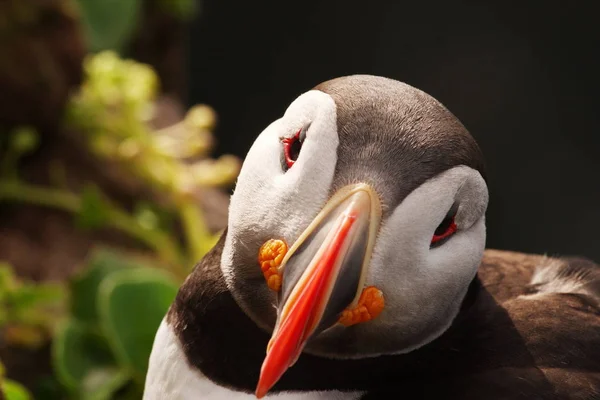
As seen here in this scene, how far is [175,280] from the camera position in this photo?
271 centimetres

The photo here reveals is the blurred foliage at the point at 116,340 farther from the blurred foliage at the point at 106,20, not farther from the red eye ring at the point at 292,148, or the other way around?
the blurred foliage at the point at 106,20


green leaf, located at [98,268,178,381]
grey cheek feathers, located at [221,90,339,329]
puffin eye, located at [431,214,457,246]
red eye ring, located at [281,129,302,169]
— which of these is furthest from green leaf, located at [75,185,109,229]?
puffin eye, located at [431,214,457,246]

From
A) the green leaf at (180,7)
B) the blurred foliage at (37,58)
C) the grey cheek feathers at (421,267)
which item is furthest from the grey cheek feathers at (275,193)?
the green leaf at (180,7)

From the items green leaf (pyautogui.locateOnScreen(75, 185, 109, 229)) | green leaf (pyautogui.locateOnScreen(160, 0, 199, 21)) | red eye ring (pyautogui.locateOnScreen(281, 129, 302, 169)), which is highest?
red eye ring (pyautogui.locateOnScreen(281, 129, 302, 169))

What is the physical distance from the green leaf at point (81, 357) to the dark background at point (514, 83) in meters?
2.01

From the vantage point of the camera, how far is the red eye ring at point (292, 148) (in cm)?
122

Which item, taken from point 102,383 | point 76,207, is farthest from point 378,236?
point 76,207

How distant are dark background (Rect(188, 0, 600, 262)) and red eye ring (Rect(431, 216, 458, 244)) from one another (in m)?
2.66

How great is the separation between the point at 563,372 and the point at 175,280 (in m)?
1.57

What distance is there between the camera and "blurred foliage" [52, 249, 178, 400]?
7.13ft

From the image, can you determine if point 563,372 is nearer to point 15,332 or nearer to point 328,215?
point 328,215

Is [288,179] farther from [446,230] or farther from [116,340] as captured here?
[116,340]

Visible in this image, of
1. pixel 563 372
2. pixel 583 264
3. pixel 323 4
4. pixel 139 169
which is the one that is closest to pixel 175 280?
pixel 139 169

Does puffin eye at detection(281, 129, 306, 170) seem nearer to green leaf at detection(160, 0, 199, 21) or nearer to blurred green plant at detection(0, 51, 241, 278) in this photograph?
blurred green plant at detection(0, 51, 241, 278)
